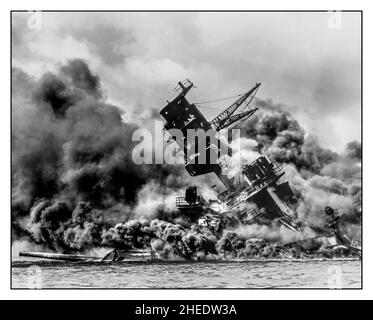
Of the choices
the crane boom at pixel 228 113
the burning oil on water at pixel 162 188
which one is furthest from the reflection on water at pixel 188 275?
the crane boom at pixel 228 113

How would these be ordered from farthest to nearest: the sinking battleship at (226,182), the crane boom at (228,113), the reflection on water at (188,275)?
the sinking battleship at (226,182) < the crane boom at (228,113) < the reflection on water at (188,275)

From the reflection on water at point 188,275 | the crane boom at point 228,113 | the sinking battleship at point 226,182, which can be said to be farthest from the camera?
the sinking battleship at point 226,182

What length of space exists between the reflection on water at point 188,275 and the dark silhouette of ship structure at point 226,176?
1502 millimetres

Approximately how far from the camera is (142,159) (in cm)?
1756

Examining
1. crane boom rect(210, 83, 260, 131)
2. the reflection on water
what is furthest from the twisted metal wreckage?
the reflection on water

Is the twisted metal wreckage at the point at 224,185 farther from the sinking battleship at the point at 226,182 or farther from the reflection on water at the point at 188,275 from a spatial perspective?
the reflection on water at the point at 188,275

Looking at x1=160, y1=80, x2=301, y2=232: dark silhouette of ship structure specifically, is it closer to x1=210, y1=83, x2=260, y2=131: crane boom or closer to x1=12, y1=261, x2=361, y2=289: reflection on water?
x1=210, y1=83, x2=260, y2=131: crane boom

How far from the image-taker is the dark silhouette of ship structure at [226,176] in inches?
694

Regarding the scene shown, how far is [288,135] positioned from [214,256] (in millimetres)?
4435

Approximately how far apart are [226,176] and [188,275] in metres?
3.37

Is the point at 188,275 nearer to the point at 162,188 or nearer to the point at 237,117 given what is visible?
the point at 162,188

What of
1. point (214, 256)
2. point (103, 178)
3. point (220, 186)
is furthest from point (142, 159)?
point (214, 256)

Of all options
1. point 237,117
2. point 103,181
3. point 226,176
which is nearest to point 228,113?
point 237,117
